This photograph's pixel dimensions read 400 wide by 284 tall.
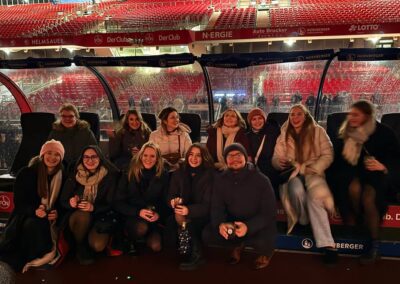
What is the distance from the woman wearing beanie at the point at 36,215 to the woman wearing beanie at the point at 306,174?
2168 mm

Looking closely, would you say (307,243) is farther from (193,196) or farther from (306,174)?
(193,196)

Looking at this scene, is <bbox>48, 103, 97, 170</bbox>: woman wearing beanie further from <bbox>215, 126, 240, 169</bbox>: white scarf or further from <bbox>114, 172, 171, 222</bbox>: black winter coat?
<bbox>215, 126, 240, 169</bbox>: white scarf

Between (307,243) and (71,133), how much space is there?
9.76 ft

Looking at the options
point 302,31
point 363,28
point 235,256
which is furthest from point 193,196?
point 363,28

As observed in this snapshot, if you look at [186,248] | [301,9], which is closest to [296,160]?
[186,248]

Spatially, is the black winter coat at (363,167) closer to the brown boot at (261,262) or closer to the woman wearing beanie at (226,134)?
the brown boot at (261,262)

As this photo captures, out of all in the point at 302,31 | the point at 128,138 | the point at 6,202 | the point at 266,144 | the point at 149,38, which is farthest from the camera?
the point at 149,38

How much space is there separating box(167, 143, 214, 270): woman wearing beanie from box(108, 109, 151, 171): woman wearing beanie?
1.33 meters

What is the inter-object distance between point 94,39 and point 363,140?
1132cm

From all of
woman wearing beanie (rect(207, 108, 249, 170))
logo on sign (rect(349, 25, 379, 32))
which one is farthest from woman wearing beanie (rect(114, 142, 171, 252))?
logo on sign (rect(349, 25, 379, 32))

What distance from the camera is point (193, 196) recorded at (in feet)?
11.3

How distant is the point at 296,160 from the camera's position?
11.8 ft

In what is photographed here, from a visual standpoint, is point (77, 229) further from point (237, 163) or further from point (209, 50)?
point (209, 50)

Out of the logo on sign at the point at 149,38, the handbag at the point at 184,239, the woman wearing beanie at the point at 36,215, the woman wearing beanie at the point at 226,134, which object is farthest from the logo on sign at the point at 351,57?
the logo on sign at the point at 149,38
